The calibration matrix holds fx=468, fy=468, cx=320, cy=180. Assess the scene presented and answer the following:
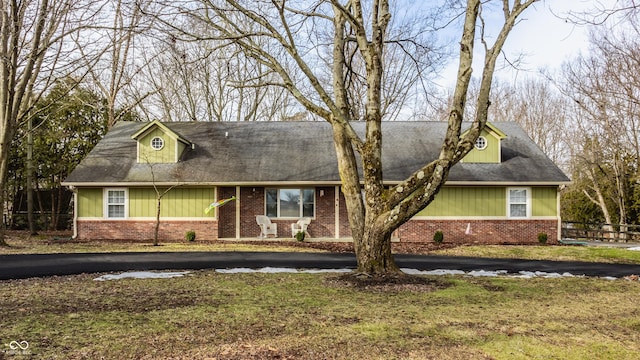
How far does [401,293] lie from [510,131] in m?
16.9

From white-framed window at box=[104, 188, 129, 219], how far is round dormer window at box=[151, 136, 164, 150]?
7.25 ft

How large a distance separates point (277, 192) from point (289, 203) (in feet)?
2.21

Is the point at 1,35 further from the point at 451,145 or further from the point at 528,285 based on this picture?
the point at 528,285

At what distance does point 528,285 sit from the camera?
9.08 m

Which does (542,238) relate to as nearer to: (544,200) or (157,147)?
(544,200)

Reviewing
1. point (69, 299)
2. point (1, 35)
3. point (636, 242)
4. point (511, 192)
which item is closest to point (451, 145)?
point (69, 299)

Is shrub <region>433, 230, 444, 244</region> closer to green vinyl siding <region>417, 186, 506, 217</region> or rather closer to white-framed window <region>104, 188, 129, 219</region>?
green vinyl siding <region>417, 186, 506, 217</region>

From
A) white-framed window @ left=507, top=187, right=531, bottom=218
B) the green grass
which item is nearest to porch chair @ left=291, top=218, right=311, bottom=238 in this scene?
white-framed window @ left=507, top=187, right=531, bottom=218

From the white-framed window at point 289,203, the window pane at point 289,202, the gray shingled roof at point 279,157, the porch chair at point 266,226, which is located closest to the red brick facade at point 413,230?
the porch chair at point 266,226

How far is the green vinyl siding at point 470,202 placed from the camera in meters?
18.8

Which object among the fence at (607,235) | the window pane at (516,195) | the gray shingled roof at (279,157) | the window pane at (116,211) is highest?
the gray shingled roof at (279,157)

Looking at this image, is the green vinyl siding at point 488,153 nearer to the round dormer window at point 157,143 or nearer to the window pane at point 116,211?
the round dormer window at point 157,143

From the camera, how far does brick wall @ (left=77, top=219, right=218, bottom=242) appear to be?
1862cm

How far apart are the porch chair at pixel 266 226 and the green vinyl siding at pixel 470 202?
19.8 ft
